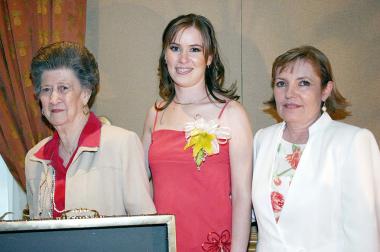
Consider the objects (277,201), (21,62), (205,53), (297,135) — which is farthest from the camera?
(21,62)

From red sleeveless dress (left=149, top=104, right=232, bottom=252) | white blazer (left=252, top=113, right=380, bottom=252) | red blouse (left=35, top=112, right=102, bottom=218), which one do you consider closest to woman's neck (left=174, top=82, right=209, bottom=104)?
red sleeveless dress (left=149, top=104, right=232, bottom=252)

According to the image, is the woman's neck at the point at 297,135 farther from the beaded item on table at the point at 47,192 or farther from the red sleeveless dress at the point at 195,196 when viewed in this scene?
the beaded item on table at the point at 47,192

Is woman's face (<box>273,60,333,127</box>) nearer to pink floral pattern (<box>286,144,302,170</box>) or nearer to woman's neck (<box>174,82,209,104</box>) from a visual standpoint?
pink floral pattern (<box>286,144,302,170</box>)

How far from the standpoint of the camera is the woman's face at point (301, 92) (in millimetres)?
2029

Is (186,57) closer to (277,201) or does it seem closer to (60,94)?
(60,94)

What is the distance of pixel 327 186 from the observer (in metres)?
1.89

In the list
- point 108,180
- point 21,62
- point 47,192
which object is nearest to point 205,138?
point 108,180

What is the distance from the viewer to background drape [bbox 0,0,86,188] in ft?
9.18

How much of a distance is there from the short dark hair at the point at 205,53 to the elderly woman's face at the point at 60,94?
0.50 metres

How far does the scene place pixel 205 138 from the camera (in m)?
2.11

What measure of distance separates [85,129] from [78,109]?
0.09 metres

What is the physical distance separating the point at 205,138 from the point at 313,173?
1.60ft

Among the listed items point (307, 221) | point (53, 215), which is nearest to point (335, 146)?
point (307, 221)

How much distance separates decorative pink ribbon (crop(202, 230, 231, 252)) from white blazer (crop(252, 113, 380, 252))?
0.70 feet
